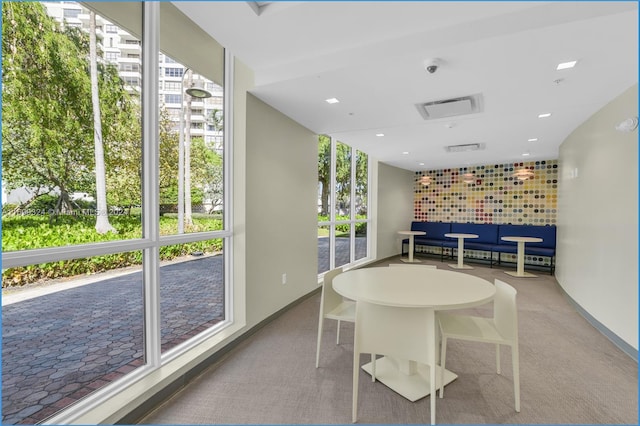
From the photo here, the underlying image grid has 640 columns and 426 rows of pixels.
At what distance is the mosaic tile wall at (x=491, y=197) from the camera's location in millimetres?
6508

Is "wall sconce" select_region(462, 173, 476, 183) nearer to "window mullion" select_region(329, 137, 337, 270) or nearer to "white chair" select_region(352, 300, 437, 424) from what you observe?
"window mullion" select_region(329, 137, 337, 270)

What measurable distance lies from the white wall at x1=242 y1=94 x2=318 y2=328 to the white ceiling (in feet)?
1.07

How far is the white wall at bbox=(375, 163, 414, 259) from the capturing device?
686cm

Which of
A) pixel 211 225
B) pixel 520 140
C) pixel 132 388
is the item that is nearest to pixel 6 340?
pixel 132 388

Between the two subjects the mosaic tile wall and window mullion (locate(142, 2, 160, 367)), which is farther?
the mosaic tile wall

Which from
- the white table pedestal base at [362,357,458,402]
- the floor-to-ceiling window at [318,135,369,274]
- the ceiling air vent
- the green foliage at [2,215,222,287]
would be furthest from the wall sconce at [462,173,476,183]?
the green foliage at [2,215,222,287]

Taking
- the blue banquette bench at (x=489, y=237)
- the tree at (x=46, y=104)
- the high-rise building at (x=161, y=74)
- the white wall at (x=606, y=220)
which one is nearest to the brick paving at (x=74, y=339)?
the tree at (x=46, y=104)

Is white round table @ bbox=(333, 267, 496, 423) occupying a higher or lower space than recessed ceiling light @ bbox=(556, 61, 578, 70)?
lower

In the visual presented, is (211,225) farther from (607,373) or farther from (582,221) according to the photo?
(582,221)

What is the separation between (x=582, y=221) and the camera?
141 inches

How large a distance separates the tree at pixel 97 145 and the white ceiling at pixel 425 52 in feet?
1.93

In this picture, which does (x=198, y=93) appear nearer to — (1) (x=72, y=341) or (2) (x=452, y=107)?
(1) (x=72, y=341)

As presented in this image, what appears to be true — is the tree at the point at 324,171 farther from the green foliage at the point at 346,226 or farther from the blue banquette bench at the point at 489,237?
the blue banquette bench at the point at 489,237

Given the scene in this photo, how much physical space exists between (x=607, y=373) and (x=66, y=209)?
4084 mm
